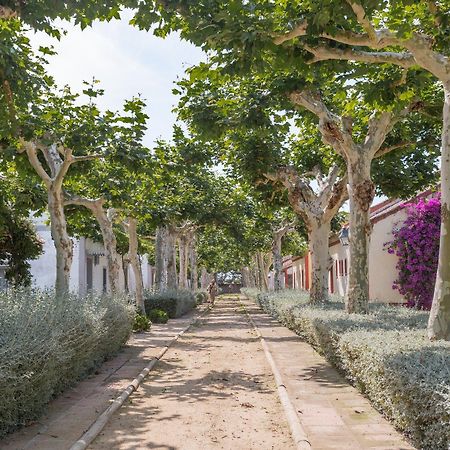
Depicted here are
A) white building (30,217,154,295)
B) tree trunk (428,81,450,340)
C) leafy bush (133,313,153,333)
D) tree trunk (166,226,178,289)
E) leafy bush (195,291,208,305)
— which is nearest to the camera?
tree trunk (428,81,450,340)

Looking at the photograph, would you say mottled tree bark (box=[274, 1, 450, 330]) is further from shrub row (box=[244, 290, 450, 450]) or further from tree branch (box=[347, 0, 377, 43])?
shrub row (box=[244, 290, 450, 450])

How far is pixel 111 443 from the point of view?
222 inches

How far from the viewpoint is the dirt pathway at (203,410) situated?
5.70 meters

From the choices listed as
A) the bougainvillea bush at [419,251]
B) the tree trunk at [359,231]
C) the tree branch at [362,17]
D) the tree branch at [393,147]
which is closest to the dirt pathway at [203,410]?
the tree trunk at [359,231]

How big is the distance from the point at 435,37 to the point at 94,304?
7.34 meters

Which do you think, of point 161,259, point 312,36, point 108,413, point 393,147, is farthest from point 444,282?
point 161,259

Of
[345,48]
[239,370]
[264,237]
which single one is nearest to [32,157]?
[239,370]

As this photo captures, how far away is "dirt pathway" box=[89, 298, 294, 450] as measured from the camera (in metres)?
5.70

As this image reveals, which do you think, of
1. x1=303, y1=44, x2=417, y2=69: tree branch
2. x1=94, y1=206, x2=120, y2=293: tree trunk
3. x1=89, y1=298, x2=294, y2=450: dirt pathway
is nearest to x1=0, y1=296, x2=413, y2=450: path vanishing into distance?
x1=89, y1=298, x2=294, y2=450: dirt pathway

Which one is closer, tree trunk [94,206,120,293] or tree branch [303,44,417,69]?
tree branch [303,44,417,69]

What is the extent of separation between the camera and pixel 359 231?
38.1 ft

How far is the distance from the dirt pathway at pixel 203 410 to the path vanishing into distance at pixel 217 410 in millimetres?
11

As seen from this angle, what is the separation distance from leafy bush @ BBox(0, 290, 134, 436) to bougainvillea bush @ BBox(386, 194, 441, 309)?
1248cm

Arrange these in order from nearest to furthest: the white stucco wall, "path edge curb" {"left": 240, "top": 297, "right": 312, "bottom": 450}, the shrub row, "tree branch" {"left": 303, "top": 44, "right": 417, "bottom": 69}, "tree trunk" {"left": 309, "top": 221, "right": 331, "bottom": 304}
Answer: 1. the shrub row
2. "path edge curb" {"left": 240, "top": 297, "right": 312, "bottom": 450}
3. "tree branch" {"left": 303, "top": 44, "right": 417, "bottom": 69}
4. "tree trunk" {"left": 309, "top": 221, "right": 331, "bottom": 304}
5. the white stucco wall
